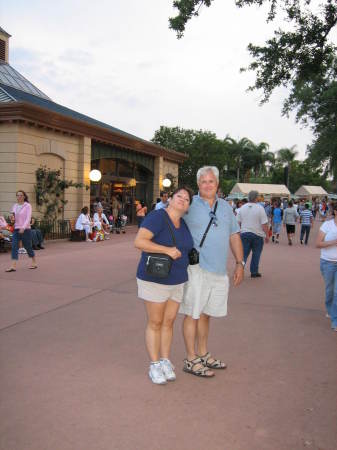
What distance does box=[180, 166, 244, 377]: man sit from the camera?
147 inches

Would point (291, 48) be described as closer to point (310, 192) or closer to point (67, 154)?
point (67, 154)

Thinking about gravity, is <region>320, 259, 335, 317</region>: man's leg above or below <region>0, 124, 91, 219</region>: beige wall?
below

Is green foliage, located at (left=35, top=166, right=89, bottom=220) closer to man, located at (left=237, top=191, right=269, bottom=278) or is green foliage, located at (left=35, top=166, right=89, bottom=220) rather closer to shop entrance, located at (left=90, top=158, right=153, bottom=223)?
shop entrance, located at (left=90, top=158, right=153, bottom=223)

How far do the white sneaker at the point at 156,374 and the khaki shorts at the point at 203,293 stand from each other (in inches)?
20.3

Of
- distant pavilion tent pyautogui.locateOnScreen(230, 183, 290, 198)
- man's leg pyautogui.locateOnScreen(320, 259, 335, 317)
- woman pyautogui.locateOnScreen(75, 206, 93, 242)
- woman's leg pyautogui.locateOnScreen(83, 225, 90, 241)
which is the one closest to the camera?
man's leg pyautogui.locateOnScreen(320, 259, 335, 317)

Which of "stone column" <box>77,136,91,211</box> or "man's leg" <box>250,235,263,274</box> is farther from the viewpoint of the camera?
"stone column" <box>77,136,91,211</box>

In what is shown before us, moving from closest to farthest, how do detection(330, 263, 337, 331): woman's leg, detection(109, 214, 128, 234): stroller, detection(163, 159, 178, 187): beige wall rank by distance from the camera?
detection(330, 263, 337, 331): woman's leg < detection(109, 214, 128, 234): stroller < detection(163, 159, 178, 187): beige wall

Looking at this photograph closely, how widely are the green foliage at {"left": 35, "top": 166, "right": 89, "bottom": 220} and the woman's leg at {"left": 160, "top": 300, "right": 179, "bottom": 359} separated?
12.2 meters

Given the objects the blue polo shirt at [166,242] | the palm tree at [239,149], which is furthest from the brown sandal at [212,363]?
the palm tree at [239,149]

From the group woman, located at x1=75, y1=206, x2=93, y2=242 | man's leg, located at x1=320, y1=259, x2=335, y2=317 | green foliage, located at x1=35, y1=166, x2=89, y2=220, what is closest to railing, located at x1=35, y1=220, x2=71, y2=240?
green foliage, located at x1=35, y1=166, x2=89, y2=220

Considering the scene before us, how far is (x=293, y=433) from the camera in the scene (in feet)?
9.55

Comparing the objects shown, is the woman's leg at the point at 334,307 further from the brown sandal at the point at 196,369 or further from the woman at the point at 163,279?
the woman at the point at 163,279

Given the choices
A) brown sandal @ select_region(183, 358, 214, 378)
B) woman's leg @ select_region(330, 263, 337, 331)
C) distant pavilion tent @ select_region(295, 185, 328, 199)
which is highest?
distant pavilion tent @ select_region(295, 185, 328, 199)

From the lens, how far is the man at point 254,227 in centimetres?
856
